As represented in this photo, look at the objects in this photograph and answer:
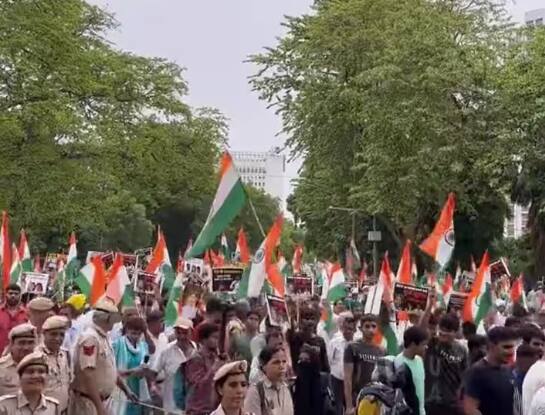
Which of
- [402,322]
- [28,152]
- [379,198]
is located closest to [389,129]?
[379,198]

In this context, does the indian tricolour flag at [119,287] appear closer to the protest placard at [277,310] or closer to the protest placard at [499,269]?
the protest placard at [277,310]

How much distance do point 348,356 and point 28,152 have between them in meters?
26.0

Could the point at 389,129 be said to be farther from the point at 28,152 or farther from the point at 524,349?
the point at 524,349

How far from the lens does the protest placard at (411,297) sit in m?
13.0

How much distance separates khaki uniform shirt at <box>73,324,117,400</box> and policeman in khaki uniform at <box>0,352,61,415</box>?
154 cm

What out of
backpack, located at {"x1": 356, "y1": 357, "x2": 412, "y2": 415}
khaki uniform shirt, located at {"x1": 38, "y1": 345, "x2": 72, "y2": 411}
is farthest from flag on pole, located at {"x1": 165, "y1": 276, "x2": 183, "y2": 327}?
khaki uniform shirt, located at {"x1": 38, "y1": 345, "x2": 72, "y2": 411}

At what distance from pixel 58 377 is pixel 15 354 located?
44 centimetres

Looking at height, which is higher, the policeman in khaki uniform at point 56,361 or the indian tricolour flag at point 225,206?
the indian tricolour flag at point 225,206

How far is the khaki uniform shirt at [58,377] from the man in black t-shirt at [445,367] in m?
3.10

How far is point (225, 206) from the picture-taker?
12.8m

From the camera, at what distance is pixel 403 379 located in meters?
9.18

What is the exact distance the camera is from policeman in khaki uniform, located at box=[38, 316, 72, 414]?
787cm

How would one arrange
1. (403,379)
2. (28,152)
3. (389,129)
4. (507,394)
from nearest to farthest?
(507,394) < (403,379) < (28,152) < (389,129)

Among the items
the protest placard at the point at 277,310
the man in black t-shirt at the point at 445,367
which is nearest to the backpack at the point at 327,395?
the man in black t-shirt at the point at 445,367
